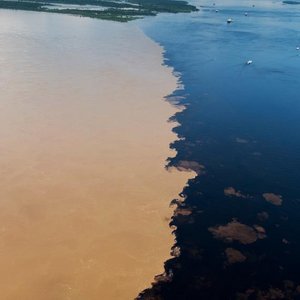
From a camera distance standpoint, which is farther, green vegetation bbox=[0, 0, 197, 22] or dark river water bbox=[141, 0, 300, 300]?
green vegetation bbox=[0, 0, 197, 22]

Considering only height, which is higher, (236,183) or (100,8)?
Result: (100,8)

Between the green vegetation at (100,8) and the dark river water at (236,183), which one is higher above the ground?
the green vegetation at (100,8)

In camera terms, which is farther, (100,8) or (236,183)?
(100,8)

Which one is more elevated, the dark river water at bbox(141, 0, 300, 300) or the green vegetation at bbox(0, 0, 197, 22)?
the green vegetation at bbox(0, 0, 197, 22)

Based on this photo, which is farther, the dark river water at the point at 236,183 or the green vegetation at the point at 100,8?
the green vegetation at the point at 100,8
